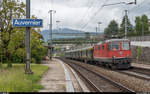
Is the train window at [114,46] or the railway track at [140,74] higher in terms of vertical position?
the train window at [114,46]

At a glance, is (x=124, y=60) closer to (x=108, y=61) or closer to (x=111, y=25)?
(x=108, y=61)

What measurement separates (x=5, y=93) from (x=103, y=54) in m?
18.0

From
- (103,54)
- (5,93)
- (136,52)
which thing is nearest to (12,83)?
(5,93)

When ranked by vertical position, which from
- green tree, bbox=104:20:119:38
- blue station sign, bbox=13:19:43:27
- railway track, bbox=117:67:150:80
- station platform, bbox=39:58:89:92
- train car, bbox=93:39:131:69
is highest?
green tree, bbox=104:20:119:38

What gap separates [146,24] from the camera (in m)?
94.0

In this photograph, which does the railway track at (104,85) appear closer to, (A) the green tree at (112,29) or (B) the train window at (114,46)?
(B) the train window at (114,46)

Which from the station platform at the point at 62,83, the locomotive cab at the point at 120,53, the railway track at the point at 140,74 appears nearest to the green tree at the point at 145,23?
the locomotive cab at the point at 120,53

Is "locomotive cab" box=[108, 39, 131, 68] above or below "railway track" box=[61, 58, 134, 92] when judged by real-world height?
above

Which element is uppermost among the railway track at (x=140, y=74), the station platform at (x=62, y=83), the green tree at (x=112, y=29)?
the green tree at (x=112, y=29)

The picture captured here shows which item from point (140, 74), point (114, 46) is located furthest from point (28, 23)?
point (114, 46)

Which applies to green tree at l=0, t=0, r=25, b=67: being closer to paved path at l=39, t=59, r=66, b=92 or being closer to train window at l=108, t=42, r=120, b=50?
paved path at l=39, t=59, r=66, b=92

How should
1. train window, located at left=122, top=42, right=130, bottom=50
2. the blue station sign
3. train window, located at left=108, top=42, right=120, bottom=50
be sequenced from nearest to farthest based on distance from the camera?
the blue station sign
train window, located at left=108, top=42, right=120, bottom=50
train window, located at left=122, top=42, right=130, bottom=50

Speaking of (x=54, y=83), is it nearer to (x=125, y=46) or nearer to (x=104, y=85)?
(x=104, y=85)

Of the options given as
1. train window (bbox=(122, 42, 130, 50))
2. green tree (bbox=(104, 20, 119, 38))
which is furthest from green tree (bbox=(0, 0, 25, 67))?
green tree (bbox=(104, 20, 119, 38))
